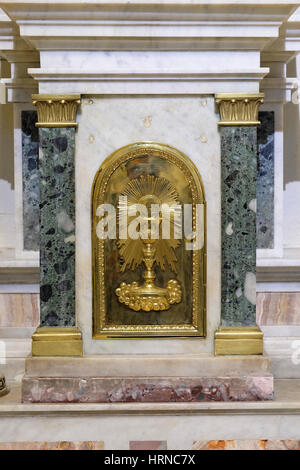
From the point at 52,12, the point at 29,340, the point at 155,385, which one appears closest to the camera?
the point at 52,12

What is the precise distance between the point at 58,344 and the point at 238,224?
1.40 meters

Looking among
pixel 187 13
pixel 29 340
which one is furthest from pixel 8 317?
pixel 187 13

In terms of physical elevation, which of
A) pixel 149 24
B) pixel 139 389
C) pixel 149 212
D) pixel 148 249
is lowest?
pixel 139 389

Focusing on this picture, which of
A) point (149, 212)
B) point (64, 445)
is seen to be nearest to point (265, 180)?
point (149, 212)

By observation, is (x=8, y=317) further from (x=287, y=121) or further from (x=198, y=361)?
(x=287, y=121)

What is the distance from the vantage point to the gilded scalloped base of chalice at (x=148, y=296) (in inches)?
157

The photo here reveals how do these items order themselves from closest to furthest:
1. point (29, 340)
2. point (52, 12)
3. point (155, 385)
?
point (52, 12)
point (155, 385)
point (29, 340)

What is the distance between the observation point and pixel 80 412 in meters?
3.86

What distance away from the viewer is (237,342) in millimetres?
3916

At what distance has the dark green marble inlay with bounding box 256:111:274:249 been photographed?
4.67 meters

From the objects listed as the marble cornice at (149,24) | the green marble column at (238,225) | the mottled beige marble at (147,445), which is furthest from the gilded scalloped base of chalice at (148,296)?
the marble cornice at (149,24)

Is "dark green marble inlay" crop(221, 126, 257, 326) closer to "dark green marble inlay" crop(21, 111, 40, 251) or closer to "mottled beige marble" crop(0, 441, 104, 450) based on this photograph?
"mottled beige marble" crop(0, 441, 104, 450)

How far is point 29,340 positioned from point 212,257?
1694 millimetres

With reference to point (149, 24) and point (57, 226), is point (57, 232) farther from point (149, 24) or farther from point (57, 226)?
point (149, 24)
